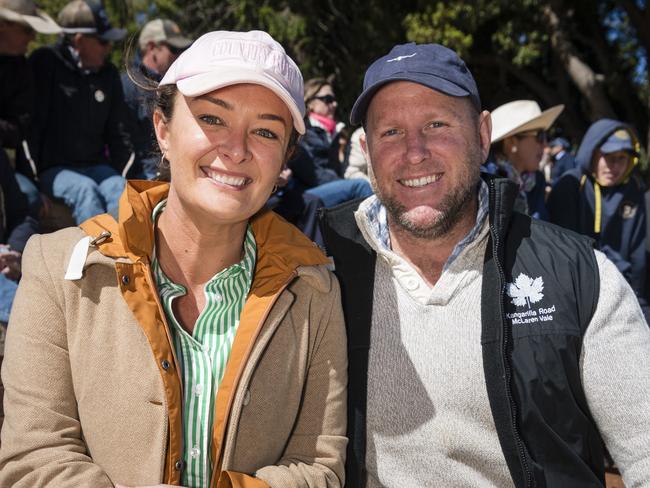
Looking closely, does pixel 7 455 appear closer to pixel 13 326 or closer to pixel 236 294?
pixel 13 326

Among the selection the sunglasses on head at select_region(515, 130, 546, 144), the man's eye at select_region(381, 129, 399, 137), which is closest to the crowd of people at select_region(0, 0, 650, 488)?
the man's eye at select_region(381, 129, 399, 137)

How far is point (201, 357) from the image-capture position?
2.27 metres

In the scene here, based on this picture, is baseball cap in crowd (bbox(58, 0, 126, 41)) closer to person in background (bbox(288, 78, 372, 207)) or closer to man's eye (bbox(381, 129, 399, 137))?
person in background (bbox(288, 78, 372, 207))

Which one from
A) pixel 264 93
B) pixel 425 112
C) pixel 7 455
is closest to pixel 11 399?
pixel 7 455

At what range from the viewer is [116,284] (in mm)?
2211

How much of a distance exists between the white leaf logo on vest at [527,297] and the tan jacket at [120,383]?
0.81 m

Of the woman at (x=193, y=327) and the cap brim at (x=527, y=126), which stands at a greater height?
the cap brim at (x=527, y=126)

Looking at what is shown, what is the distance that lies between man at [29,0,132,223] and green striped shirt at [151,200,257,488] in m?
2.37

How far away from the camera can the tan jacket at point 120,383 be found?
2.10m

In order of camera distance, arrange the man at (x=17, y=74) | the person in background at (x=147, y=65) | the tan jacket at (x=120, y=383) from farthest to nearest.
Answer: the person in background at (x=147, y=65) → the man at (x=17, y=74) → the tan jacket at (x=120, y=383)

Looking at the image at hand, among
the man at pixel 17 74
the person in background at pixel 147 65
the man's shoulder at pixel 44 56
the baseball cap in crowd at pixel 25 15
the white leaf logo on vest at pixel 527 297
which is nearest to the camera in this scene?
the white leaf logo on vest at pixel 527 297

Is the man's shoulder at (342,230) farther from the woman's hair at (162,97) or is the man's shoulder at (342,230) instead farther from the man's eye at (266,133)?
the man's eye at (266,133)

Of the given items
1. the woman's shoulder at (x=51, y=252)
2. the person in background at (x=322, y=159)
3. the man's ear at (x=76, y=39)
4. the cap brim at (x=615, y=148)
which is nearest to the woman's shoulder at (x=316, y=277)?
the woman's shoulder at (x=51, y=252)

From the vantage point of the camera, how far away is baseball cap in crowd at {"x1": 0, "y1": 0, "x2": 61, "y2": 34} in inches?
175
